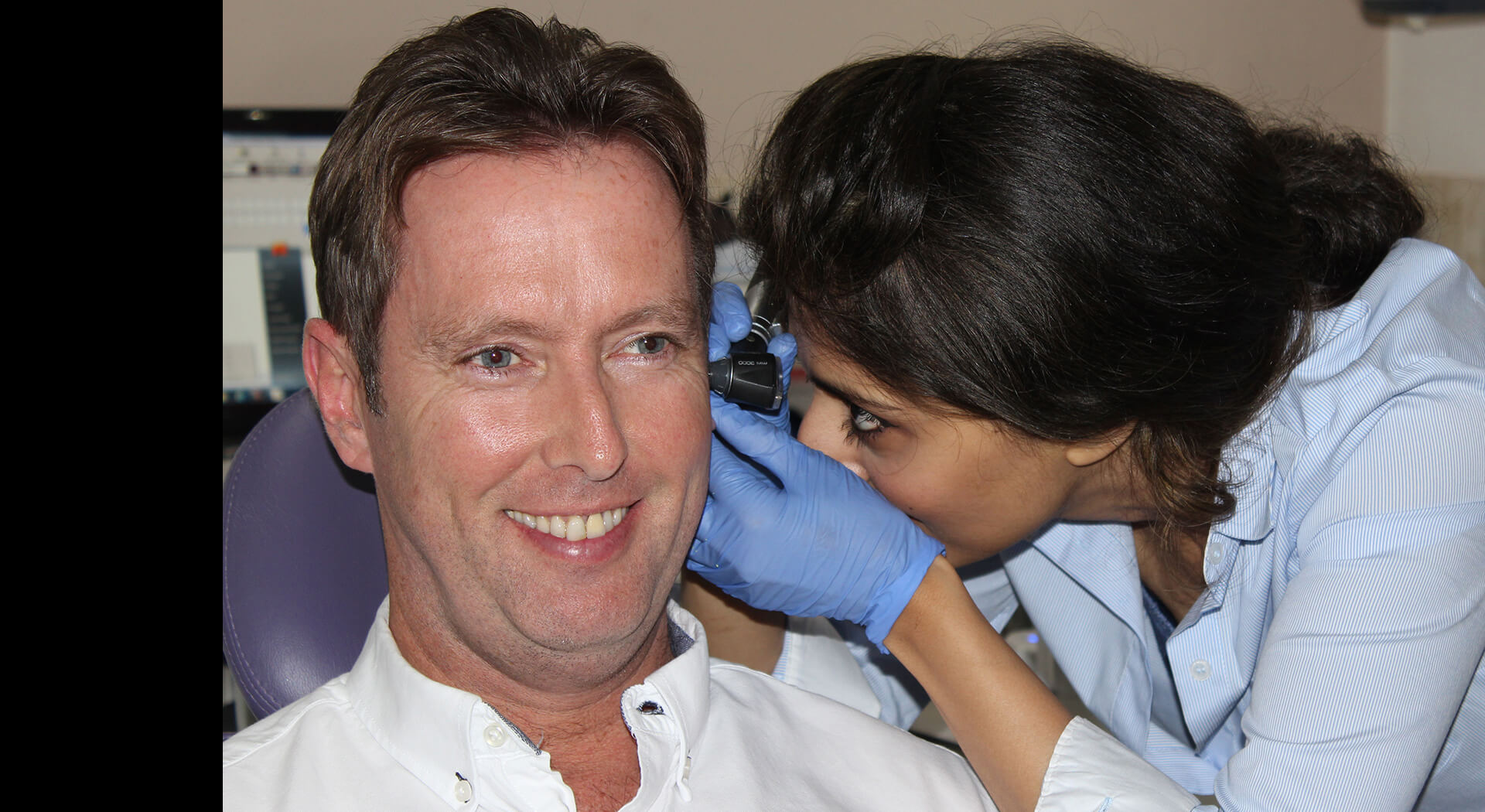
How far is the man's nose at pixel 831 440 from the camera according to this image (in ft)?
5.24

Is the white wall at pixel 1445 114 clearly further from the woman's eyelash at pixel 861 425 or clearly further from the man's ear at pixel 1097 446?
the woman's eyelash at pixel 861 425

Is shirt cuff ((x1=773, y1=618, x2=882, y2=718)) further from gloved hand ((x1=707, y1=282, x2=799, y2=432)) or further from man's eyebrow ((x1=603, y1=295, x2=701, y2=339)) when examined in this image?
man's eyebrow ((x1=603, y1=295, x2=701, y2=339))

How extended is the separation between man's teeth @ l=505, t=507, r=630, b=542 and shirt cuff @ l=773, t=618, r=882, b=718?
0.56m

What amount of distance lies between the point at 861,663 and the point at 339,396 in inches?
37.5

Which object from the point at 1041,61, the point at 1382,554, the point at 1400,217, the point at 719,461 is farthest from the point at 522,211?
the point at 1400,217

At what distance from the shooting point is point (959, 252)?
52.7 inches

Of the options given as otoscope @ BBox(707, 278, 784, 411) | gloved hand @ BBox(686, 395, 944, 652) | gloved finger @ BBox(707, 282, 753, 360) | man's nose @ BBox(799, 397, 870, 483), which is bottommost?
gloved hand @ BBox(686, 395, 944, 652)

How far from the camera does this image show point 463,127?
1235 millimetres

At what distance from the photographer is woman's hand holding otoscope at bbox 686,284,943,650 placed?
1.49 meters

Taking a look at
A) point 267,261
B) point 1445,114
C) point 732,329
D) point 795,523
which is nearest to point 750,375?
point 732,329

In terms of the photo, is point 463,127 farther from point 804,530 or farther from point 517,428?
point 804,530

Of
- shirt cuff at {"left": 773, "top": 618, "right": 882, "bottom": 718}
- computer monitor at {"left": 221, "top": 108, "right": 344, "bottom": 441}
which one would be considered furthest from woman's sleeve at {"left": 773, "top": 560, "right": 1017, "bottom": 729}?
computer monitor at {"left": 221, "top": 108, "right": 344, "bottom": 441}
